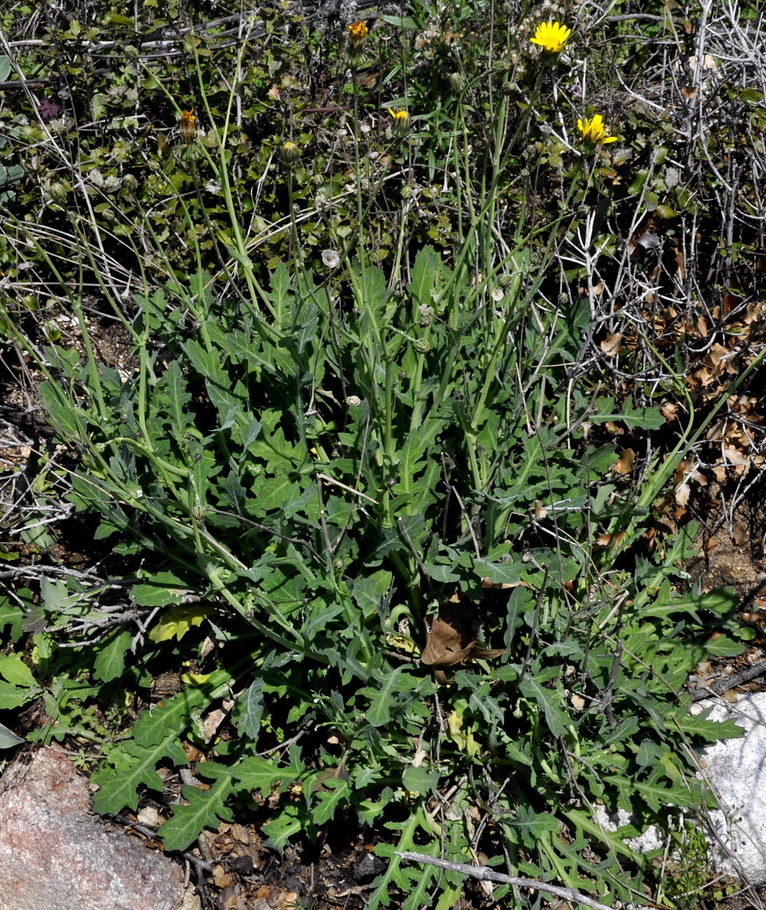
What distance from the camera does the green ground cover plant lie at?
7.09 feet

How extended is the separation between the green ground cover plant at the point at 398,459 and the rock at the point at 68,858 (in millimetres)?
114

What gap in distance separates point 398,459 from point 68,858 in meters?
1.41

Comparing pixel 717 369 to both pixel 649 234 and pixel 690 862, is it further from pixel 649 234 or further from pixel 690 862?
pixel 690 862

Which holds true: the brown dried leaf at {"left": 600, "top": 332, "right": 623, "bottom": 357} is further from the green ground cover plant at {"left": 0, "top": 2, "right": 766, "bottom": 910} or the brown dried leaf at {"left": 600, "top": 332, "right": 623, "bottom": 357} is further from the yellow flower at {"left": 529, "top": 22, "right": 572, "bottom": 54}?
Answer: the yellow flower at {"left": 529, "top": 22, "right": 572, "bottom": 54}

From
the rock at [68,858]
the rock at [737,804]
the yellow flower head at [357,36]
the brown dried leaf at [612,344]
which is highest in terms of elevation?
the yellow flower head at [357,36]

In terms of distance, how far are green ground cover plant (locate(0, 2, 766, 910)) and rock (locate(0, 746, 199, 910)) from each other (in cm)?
11

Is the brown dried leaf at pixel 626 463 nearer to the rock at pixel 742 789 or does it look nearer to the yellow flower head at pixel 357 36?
the rock at pixel 742 789

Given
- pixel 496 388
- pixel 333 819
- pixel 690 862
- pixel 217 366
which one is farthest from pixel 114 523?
pixel 690 862

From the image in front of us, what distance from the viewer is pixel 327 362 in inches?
102

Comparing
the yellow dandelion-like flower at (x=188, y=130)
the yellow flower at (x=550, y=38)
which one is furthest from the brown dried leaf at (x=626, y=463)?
the yellow dandelion-like flower at (x=188, y=130)

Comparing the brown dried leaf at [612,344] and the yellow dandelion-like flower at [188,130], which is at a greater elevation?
the yellow dandelion-like flower at [188,130]

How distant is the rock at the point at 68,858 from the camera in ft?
7.12

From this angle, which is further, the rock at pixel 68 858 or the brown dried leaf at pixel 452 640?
the brown dried leaf at pixel 452 640

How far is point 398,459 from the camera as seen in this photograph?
233 centimetres
